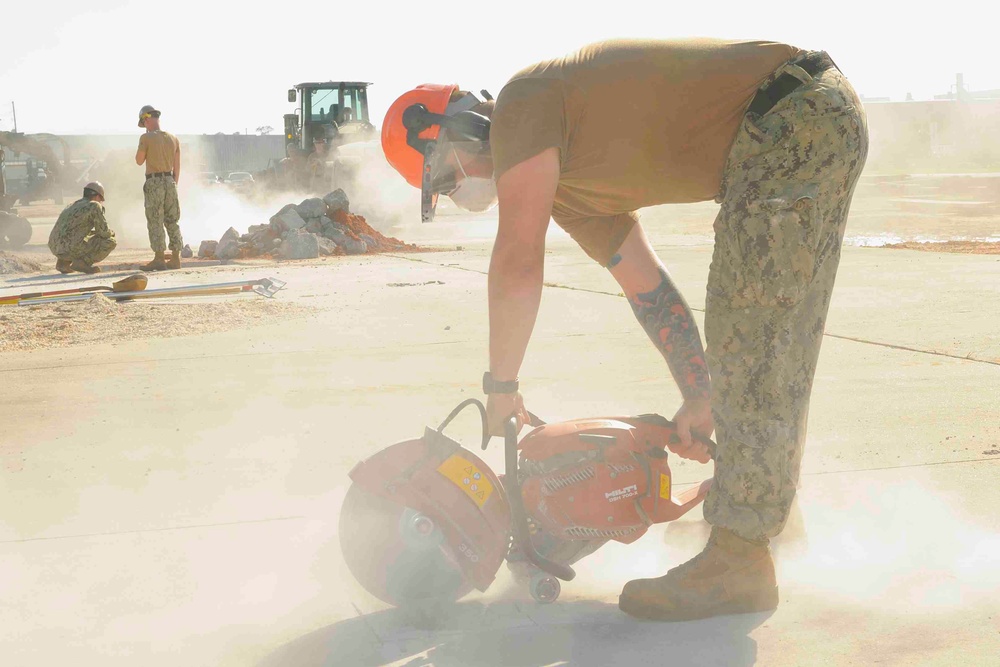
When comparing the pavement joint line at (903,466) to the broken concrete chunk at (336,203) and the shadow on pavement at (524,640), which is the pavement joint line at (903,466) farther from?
the broken concrete chunk at (336,203)

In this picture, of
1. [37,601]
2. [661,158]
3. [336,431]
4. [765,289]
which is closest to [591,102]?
[661,158]

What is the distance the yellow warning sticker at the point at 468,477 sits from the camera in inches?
104

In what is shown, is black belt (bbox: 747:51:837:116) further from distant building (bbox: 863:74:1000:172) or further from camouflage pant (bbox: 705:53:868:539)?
distant building (bbox: 863:74:1000:172)

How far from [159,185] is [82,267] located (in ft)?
4.39

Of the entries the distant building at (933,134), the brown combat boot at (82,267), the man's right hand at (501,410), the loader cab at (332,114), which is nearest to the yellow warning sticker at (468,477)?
the man's right hand at (501,410)

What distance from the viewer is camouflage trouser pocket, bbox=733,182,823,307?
2533mm

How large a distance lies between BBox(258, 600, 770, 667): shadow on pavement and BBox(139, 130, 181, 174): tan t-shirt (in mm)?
10758

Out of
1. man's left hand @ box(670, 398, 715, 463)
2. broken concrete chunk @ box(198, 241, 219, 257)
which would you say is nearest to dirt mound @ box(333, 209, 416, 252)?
broken concrete chunk @ box(198, 241, 219, 257)

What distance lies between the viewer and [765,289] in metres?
2.56

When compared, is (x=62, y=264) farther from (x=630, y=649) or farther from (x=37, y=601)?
(x=630, y=649)

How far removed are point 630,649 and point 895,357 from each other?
11.7 ft

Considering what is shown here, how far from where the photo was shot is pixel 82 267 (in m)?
12.8

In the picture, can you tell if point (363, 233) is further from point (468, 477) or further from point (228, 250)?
point (468, 477)

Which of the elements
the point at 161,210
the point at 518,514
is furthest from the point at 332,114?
the point at 518,514
